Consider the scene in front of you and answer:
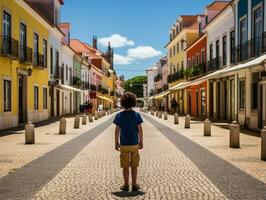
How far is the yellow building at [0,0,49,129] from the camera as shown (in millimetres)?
22484

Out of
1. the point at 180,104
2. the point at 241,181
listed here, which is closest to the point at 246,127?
the point at 241,181

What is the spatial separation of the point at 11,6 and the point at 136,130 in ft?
60.3

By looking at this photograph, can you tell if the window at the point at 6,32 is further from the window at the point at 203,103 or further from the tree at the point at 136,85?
the tree at the point at 136,85

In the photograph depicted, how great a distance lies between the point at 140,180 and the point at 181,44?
48274 mm

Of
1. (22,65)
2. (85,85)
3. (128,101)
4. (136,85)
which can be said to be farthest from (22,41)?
(136,85)

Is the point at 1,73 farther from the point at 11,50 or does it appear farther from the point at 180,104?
the point at 180,104

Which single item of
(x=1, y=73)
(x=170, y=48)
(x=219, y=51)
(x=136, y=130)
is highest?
(x=170, y=48)

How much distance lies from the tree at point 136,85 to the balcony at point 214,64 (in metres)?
121

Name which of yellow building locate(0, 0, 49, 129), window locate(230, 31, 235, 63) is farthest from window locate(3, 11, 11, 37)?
window locate(230, 31, 235, 63)

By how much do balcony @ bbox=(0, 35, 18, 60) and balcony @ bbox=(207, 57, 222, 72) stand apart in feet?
48.0

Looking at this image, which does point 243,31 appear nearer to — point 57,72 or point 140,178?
point 140,178

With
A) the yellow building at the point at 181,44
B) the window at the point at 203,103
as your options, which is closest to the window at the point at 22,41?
the window at the point at 203,103

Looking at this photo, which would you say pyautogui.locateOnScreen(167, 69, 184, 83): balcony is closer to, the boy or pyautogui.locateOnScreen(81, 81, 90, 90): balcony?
pyautogui.locateOnScreen(81, 81, 90, 90): balcony

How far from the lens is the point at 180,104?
55031mm
